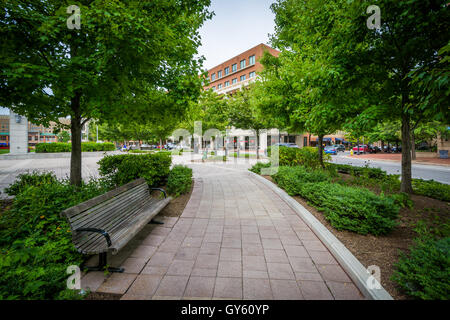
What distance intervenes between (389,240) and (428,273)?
1.55 m

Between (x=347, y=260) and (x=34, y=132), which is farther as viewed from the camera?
(x=34, y=132)

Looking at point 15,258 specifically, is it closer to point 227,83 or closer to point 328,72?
point 328,72

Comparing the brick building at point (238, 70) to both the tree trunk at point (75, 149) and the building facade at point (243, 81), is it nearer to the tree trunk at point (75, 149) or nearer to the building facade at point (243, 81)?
the building facade at point (243, 81)

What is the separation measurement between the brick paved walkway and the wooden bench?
42 cm

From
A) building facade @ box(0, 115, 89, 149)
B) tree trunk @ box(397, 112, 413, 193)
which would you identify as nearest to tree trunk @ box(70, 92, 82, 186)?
tree trunk @ box(397, 112, 413, 193)

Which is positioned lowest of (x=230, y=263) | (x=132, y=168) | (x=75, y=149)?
(x=230, y=263)

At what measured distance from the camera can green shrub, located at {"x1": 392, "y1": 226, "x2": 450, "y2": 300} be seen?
190 centimetres

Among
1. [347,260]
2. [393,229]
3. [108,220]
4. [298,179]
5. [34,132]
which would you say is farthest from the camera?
[34,132]

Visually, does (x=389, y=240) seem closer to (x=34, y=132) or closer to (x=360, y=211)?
(x=360, y=211)

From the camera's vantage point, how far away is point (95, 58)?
3.77 m

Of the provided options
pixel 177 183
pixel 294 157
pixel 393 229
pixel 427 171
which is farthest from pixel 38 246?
pixel 427 171

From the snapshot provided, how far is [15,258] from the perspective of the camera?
216 centimetres

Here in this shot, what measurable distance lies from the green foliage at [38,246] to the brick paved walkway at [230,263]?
520 mm
